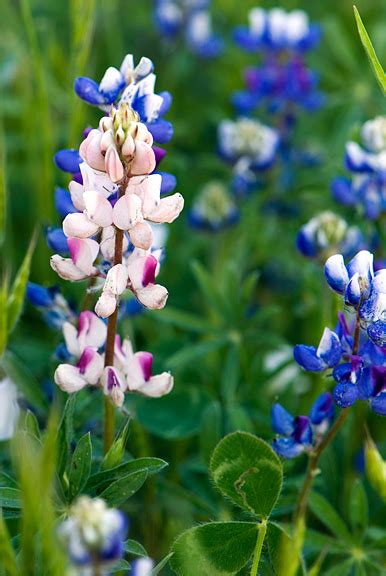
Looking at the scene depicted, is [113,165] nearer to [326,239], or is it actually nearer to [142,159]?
[142,159]

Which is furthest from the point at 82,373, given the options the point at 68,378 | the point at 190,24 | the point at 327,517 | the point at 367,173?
the point at 190,24

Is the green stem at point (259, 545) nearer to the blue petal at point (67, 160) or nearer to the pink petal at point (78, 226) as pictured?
the pink petal at point (78, 226)

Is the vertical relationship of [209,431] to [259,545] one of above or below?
below

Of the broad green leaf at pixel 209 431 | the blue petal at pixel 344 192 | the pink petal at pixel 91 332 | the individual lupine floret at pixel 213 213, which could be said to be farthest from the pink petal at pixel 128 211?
the individual lupine floret at pixel 213 213

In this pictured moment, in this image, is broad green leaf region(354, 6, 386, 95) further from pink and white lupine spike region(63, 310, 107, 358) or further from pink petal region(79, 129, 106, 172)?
pink and white lupine spike region(63, 310, 107, 358)

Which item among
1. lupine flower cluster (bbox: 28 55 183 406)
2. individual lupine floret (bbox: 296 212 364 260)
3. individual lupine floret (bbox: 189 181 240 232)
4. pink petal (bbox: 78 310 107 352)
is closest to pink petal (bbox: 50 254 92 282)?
lupine flower cluster (bbox: 28 55 183 406)

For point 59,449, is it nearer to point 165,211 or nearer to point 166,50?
point 165,211

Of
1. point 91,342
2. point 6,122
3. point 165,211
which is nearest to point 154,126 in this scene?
point 165,211
